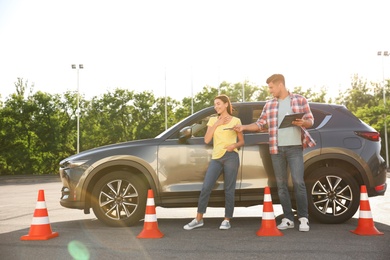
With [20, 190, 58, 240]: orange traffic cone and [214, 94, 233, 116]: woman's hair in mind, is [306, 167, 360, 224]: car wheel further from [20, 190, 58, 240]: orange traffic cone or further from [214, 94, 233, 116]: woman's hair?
[20, 190, 58, 240]: orange traffic cone

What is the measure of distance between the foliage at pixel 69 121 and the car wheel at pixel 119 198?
1592 inches

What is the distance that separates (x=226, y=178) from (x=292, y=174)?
35.7 inches

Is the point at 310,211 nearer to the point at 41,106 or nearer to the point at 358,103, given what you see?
the point at 41,106

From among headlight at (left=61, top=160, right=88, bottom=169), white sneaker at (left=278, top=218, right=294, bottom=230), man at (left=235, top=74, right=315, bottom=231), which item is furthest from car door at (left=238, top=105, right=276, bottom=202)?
headlight at (left=61, top=160, right=88, bottom=169)

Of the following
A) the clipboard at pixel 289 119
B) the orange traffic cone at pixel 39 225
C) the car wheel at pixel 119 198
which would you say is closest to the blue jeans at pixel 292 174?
the clipboard at pixel 289 119

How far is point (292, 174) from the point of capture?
661 cm

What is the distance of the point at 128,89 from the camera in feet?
174

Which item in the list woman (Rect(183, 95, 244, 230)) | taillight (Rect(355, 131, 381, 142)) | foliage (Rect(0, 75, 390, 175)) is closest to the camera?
woman (Rect(183, 95, 244, 230))

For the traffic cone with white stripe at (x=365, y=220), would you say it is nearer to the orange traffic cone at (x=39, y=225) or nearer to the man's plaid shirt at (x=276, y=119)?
the man's plaid shirt at (x=276, y=119)

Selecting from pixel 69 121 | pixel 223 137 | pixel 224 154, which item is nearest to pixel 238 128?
pixel 223 137

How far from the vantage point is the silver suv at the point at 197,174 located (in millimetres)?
6988

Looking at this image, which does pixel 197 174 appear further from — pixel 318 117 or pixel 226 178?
pixel 318 117

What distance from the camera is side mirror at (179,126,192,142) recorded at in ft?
22.3

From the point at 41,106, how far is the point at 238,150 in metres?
45.6
